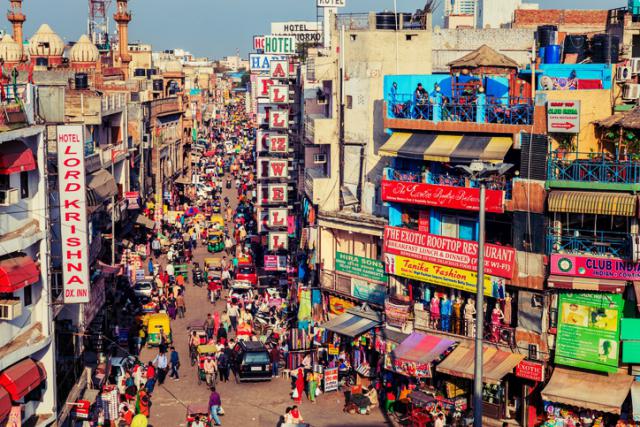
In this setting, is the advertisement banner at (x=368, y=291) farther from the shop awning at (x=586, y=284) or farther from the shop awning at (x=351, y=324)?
the shop awning at (x=586, y=284)

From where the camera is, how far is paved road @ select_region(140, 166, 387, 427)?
29344 mm

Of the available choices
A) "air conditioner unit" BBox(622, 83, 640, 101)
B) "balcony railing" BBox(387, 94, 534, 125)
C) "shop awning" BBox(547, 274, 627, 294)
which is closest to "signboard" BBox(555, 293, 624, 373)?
"shop awning" BBox(547, 274, 627, 294)

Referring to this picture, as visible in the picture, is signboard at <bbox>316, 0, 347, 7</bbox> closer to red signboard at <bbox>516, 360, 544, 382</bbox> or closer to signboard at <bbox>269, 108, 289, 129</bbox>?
signboard at <bbox>269, 108, 289, 129</bbox>

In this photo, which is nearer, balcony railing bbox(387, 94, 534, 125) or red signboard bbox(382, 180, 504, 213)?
red signboard bbox(382, 180, 504, 213)

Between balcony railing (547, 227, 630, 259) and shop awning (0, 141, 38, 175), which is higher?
shop awning (0, 141, 38, 175)

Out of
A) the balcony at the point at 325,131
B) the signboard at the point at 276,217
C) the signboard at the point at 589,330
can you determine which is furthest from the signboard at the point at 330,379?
the signboard at the point at 276,217

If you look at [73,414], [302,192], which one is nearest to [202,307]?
[302,192]

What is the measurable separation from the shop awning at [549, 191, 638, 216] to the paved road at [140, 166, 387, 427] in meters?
8.56

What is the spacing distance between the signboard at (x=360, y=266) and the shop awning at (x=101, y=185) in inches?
356

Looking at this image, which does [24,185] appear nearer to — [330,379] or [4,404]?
[4,404]

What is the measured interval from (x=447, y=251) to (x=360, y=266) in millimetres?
6274

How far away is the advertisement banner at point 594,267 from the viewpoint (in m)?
25.5

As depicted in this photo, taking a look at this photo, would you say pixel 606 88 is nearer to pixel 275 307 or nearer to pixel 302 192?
pixel 275 307

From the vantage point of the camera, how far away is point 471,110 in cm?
2997
